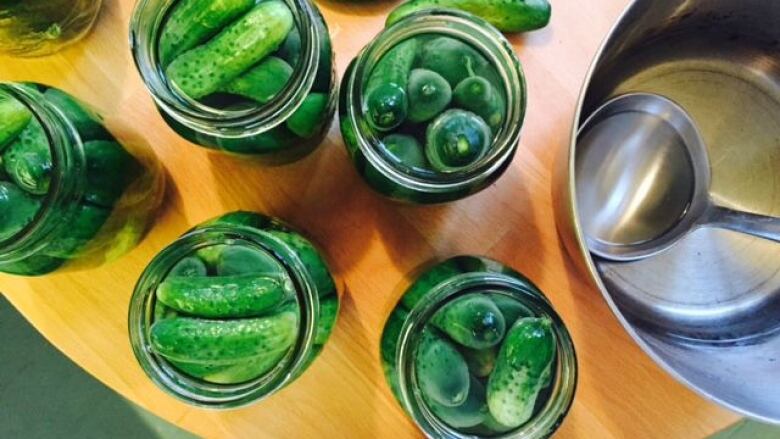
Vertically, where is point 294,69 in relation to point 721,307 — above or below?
above

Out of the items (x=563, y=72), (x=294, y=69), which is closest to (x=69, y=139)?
(x=294, y=69)

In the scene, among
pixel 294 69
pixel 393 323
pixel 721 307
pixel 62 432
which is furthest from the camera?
pixel 62 432

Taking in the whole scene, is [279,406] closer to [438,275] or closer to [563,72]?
[438,275]

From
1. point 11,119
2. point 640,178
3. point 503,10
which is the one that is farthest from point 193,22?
point 640,178

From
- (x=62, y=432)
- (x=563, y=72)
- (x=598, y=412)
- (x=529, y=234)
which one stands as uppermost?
(x=563, y=72)

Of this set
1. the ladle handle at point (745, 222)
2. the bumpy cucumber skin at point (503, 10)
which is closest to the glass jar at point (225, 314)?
the bumpy cucumber skin at point (503, 10)

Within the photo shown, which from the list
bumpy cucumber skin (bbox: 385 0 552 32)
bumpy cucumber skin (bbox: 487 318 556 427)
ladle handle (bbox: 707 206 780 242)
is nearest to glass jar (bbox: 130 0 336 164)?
bumpy cucumber skin (bbox: 385 0 552 32)

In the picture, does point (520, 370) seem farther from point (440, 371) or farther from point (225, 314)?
point (225, 314)
